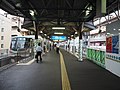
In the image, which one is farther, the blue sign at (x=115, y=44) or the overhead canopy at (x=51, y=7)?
the overhead canopy at (x=51, y=7)

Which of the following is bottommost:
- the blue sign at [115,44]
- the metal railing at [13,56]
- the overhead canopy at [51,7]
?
the metal railing at [13,56]

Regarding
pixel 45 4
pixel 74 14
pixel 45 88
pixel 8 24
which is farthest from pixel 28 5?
pixel 8 24

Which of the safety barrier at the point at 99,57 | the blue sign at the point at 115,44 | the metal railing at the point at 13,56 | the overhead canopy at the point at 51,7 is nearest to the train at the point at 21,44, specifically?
the metal railing at the point at 13,56

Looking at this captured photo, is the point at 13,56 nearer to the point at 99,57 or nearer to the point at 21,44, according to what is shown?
the point at 21,44

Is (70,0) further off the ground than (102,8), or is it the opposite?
(70,0)

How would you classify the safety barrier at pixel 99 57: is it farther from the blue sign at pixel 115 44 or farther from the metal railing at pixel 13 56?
the metal railing at pixel 13 56

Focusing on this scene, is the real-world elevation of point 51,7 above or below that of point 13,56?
above

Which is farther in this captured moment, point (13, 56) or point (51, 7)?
point (13, 56)

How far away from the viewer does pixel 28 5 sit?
13.7m

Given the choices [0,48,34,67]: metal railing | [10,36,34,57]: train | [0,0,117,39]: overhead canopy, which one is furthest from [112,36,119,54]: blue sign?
[10,36,34,57]: train

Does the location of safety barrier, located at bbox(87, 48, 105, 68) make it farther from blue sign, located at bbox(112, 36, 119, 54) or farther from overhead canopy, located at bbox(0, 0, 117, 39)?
overhead canopy, located at bbox(0, 0, 117, 39)

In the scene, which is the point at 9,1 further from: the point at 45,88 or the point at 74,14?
the point at 74,14

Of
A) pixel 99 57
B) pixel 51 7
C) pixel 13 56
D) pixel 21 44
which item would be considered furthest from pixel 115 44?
pixel 21 44

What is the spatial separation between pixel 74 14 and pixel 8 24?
2345cm
